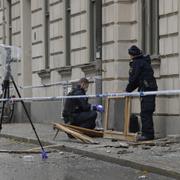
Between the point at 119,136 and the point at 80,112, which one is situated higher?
the point at 80,112

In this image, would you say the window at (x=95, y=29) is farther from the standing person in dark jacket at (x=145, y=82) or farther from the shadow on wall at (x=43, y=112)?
the standing person in dark jacket at (x=145, y=82)

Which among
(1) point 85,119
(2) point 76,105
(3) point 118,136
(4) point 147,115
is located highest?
(2) point 76,105

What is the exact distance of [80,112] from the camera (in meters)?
14.5

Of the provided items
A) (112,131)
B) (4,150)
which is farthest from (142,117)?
(4,150)

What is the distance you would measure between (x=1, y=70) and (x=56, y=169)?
3.41 m

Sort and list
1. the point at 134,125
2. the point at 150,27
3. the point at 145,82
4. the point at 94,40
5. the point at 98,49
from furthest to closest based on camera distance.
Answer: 1. the point at 94,40
2. the point at 98,49
3. the point at 150,27
4. the point at 134,125
5. the point at 145,82

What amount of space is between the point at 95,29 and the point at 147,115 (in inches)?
190

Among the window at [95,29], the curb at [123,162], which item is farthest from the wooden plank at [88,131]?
the window at [95,29]

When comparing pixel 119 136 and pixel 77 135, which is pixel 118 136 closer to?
pixel 119 136


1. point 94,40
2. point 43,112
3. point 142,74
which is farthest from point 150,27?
point 43,112

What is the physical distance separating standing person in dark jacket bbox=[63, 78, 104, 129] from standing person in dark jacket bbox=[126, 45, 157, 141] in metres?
1.44

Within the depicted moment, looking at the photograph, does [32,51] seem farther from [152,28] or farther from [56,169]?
[56,169]

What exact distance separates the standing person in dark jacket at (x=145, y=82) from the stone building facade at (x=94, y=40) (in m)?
0.64

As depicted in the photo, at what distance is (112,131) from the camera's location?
46.0 feet
